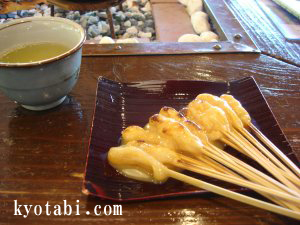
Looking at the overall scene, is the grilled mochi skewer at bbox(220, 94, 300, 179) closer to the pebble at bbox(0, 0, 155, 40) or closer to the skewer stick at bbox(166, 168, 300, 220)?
the skewer stick at bbox(166, 168, 300, 220)

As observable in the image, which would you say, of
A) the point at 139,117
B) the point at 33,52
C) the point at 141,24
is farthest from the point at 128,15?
the point at 139,117

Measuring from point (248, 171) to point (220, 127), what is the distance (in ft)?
0.59

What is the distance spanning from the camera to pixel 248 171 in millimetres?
823

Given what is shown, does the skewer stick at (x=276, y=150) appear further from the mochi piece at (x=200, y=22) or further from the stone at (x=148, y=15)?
the stone at (x=148, y=15)

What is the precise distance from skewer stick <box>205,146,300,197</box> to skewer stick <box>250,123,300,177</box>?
96mm

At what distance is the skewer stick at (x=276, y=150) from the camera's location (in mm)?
856

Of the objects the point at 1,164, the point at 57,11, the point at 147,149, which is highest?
the point at 147,149

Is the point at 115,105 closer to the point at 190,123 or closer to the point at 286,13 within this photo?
the point at 190,123

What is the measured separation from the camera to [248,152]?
0.89m

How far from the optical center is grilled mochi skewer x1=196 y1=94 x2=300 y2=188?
2.78ft

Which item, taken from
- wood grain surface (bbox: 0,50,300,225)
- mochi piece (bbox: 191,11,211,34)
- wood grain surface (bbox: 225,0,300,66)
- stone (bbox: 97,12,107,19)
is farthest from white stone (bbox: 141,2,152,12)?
wood grain surface (bbox: 0,50,300,225)

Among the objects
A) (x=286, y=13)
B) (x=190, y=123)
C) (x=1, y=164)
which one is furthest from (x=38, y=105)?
(x=286, y=13)

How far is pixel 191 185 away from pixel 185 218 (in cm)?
10

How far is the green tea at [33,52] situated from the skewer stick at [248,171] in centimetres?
73
